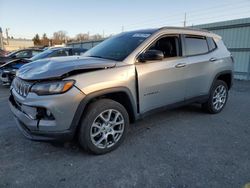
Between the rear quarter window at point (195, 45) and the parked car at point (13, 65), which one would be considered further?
the parked car at point (13, 65)

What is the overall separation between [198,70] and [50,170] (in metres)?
3.13

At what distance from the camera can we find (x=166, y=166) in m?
2.71

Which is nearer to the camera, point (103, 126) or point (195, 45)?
point (103, 126)

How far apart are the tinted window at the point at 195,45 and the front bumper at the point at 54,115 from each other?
2412 millimetres

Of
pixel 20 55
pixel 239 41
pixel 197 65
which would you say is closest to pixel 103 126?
pixel 197 65

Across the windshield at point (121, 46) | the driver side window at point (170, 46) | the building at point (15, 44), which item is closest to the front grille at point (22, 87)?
the windshield at point (121, 46)

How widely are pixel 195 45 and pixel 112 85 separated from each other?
7.28 feet

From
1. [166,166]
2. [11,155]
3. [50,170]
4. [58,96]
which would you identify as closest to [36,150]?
[11,155]

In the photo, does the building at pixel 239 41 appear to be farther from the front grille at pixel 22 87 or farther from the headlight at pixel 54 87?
the front grille at pixel 22 87

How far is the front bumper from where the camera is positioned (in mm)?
2500

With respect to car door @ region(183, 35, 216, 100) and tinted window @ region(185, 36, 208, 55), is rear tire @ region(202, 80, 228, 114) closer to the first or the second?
car door @ region(183, 35, 216, 100)

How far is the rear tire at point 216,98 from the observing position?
4598mm

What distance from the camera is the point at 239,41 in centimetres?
1003

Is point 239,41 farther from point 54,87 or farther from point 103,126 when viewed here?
point 54,87
